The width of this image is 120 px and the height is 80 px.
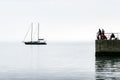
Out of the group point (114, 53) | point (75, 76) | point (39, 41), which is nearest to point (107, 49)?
point (114, 53)

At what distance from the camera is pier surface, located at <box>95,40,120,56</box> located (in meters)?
67.8

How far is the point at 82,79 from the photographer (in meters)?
42.4

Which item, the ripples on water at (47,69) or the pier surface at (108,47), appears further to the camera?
the pier surface at (108,47)

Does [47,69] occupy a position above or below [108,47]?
below

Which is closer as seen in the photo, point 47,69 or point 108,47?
point 47,69

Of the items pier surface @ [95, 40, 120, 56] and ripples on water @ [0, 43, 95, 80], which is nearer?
ripples on water @ [0, 43, 95, 80]

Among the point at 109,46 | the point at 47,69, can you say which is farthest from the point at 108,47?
the point at 47,69

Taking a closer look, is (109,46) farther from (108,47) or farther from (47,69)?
(47,69)

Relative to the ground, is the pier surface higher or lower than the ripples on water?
higher

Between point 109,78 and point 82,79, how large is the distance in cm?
254

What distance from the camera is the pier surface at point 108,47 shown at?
67.8 meters

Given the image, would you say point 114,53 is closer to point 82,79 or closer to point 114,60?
point 114,60

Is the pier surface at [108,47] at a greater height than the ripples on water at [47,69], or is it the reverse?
the pier surface at [108,47]

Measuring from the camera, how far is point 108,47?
68062mm
